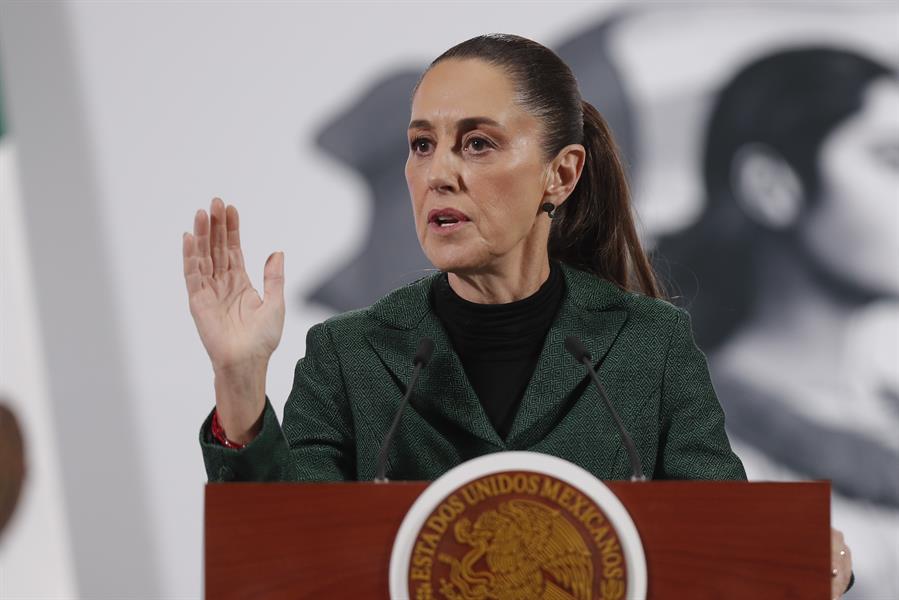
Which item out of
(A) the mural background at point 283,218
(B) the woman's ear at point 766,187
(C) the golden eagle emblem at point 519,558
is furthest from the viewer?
(B) the woman's ear at point 766,187

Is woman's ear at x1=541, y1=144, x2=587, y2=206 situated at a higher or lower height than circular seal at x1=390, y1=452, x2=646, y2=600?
higher

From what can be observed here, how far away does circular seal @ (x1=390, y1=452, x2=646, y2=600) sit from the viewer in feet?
3.86

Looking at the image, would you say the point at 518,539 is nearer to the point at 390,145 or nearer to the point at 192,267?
the point at 192,267

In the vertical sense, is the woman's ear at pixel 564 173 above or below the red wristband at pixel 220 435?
above

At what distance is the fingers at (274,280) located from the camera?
158 cm

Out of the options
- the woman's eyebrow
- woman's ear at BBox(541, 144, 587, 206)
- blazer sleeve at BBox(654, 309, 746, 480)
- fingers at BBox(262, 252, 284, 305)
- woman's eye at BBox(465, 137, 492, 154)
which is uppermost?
the woman's eyebrow

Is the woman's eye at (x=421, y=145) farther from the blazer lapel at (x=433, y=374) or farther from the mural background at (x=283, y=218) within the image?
the mural background at (x=283, y=218)

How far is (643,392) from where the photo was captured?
181 cm

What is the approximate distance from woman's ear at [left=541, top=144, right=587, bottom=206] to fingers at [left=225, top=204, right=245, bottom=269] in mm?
574

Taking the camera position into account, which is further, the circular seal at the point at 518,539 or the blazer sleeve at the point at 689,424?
the blazer sleeve at the point at 689,424

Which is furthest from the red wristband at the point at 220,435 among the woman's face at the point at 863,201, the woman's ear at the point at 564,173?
the woman's face at the point at 863,201

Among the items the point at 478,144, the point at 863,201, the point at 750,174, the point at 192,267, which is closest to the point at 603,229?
the point at 478,144

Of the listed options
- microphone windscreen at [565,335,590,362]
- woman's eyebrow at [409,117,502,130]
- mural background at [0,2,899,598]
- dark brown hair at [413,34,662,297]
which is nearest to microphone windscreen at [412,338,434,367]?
microphone windscreen at [565,335,590,362]

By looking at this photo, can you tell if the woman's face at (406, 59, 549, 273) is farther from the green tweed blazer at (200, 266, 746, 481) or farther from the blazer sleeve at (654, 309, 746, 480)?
the blazer sleeve at (654, 309, 746, 480)
